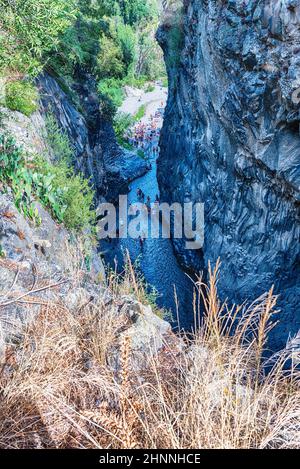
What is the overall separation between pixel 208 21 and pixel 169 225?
471 inches

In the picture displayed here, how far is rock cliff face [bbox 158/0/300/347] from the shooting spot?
362 inches

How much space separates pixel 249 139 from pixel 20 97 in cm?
659

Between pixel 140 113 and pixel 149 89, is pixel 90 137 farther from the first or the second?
pixel 149 89

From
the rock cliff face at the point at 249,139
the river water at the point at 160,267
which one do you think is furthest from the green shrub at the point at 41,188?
the rock cliff face at the point at 249,139

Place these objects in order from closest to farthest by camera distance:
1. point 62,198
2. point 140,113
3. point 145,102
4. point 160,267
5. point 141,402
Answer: point 141,402 < point 62,198 < point 160,267 < point 140,113 < point 145,102

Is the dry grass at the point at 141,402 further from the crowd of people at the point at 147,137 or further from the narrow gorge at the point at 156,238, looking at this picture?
the crowd of people at the point at 147,137

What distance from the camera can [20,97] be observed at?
1095 centimetres

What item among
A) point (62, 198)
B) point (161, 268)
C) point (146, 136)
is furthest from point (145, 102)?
point (62, 198)

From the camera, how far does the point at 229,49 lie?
11023mm

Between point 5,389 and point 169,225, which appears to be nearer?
point 5,389

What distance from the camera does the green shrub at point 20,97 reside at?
34.9 ft
